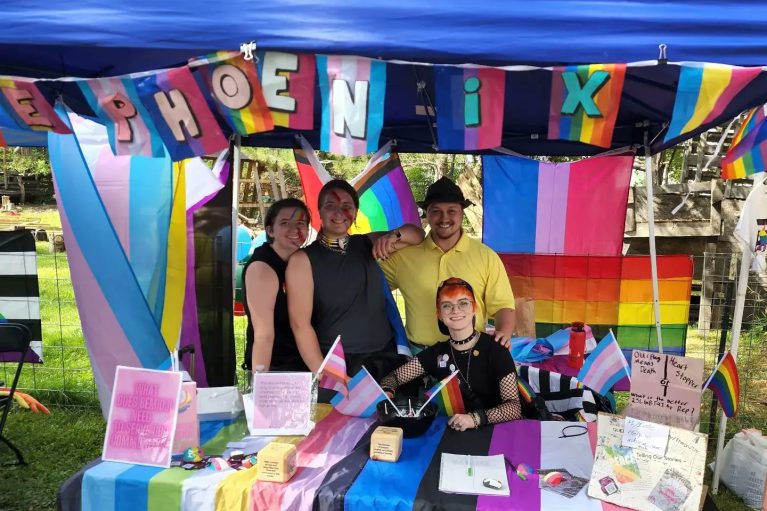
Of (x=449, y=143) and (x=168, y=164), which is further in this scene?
(x=168, y=164)

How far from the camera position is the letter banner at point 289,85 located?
1.89 metres

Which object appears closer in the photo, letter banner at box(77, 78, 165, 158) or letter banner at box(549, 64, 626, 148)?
letter banner at box(549, 64, 626, 148)

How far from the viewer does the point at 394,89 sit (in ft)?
10.6

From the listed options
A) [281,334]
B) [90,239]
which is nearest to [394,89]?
[281,334]

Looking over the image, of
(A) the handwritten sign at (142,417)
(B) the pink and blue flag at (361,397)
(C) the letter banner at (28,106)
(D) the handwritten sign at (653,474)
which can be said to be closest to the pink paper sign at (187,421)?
(A) the handwritten sign at (142,417)

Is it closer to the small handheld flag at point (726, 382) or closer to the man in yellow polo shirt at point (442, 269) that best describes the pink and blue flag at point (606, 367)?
the small handheld flag at point (726, 382)

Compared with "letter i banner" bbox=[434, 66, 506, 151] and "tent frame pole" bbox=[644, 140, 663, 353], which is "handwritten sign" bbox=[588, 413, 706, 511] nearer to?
"letter i banner" bbox=[434, 66, 506, 151]

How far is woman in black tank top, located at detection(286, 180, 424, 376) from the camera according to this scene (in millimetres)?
2436

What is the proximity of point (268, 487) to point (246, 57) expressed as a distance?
4.23ft

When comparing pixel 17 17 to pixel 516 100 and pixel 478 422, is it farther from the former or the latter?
pixel 516 100

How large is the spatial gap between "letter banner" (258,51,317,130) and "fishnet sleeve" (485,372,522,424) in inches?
45.5

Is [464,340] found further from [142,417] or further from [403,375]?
[142,417]

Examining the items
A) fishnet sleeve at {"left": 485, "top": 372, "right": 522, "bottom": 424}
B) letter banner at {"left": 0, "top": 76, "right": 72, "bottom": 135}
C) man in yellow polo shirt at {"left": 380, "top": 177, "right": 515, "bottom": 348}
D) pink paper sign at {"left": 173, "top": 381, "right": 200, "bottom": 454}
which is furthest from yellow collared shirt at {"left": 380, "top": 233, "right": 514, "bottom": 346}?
letter banner at {"left": 0, "top": 76, "right": 72, "bottom": 135}

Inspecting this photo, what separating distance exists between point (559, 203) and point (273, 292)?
101 inches
